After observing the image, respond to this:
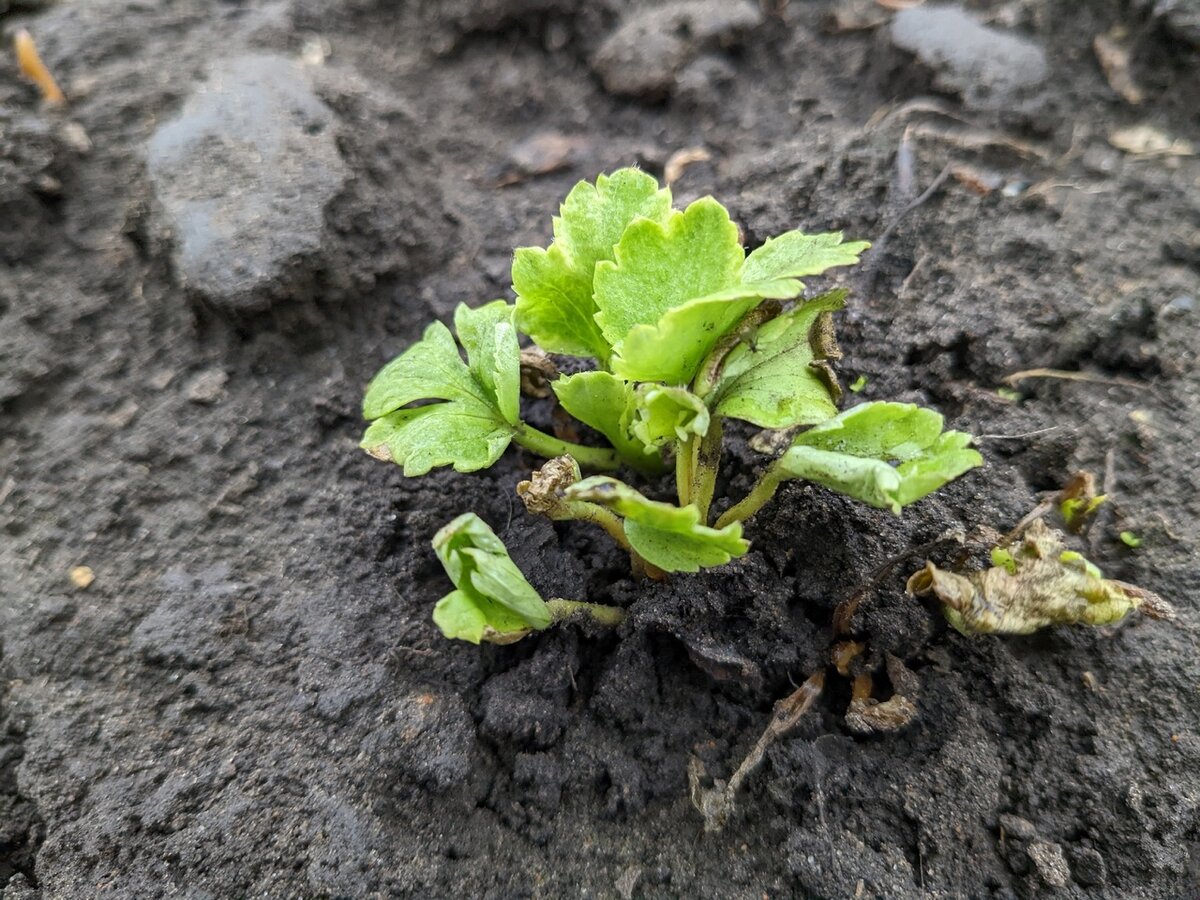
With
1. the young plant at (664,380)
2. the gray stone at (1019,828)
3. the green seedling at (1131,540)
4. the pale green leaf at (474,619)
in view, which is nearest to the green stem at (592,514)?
the young plant at (664,380)

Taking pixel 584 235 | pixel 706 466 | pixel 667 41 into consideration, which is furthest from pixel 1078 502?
pixel 667 41

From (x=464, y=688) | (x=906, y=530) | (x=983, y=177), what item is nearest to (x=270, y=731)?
(x=464, y=688)

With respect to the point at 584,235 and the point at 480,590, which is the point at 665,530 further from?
the point at 584,235

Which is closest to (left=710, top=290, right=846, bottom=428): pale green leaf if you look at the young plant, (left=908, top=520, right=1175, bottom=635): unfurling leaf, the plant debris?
the young plant

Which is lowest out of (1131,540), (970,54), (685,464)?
(1131,540)

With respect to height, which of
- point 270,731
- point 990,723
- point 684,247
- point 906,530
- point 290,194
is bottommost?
point 270,731

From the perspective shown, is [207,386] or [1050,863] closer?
[1050,863]

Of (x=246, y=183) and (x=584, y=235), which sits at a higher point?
(x=584, y=235)

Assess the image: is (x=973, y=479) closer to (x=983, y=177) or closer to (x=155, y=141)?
(x=983, y=177)
